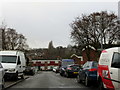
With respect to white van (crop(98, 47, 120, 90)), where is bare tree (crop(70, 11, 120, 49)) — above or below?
above

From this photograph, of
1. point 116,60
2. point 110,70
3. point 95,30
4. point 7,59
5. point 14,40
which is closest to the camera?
point 116,60

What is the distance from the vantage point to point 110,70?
9.23m

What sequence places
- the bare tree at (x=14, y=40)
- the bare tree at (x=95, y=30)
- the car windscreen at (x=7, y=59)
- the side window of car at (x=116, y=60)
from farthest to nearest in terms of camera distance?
the bare tree at (x=14, y=40)
the bare tree at (x=95, y=30)
the car windscreen at (x=7, y=59)
the side window of car at (x=116, y=60)

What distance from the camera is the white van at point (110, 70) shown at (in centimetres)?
877

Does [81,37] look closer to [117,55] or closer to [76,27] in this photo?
[76,27]

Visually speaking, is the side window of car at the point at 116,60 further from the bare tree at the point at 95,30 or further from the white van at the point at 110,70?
the bare tree at the point at 95,30

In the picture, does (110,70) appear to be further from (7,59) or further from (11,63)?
(7,59)

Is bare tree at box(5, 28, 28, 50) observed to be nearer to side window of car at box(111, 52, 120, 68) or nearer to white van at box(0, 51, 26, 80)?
white van at box(0, 51, 26, 80)

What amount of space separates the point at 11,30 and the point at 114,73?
146 ft

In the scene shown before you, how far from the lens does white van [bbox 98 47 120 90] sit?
8.77m

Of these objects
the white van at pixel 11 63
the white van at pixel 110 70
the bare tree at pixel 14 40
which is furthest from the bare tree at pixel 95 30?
the white van at pixel 110 70

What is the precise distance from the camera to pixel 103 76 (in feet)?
33.3

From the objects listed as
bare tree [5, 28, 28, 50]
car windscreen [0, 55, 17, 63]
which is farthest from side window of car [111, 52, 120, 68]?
bare tree [5, 28, 28, 50]

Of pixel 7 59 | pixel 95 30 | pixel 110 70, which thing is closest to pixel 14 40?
pixel 95 30
